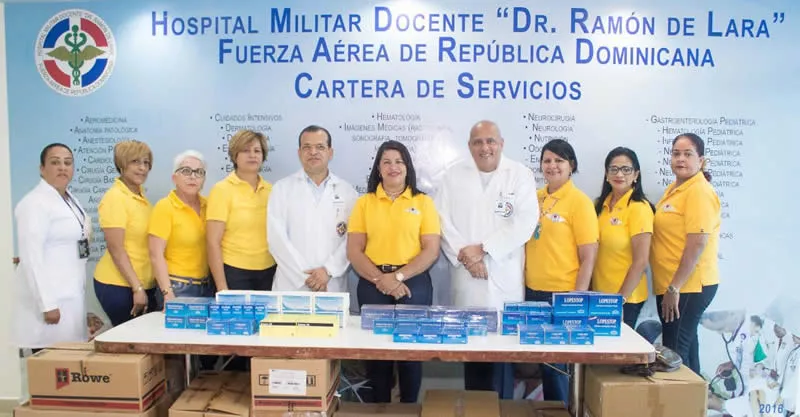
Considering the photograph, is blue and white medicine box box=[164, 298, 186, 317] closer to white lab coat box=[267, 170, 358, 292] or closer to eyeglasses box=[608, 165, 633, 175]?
white lab coat box=[267, 170, 358, 292]

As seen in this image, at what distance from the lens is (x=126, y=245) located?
324 centimetres

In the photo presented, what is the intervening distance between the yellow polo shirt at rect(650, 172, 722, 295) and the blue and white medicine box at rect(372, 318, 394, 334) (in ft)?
6.01

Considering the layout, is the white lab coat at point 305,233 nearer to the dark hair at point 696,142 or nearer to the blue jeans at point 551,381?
the blue jeans at point 551,381

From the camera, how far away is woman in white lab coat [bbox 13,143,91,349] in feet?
10.1

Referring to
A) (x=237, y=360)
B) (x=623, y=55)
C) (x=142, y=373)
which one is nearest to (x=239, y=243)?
(x=237, y=360)

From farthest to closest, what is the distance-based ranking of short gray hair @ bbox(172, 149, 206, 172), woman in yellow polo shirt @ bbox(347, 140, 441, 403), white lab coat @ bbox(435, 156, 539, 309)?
short gray hair @ bbox(172, 149, 206, 172), white lab coat @ bbox(435, 156, 539, 309), woman in yellow polo shirt @ bbox(347, 140, 441, 403)

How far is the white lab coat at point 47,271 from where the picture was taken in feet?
10.0

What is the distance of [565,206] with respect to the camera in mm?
3172

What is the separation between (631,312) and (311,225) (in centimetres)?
201

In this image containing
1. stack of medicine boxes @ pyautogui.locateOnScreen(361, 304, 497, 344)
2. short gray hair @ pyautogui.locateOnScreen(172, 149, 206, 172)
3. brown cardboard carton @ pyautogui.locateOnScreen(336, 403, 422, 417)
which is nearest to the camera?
stack of medicine boxes @ pyautogui.locateOnScreen(361, 304, 497, 344)

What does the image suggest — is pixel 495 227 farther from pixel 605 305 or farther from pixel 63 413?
pixel 63 413

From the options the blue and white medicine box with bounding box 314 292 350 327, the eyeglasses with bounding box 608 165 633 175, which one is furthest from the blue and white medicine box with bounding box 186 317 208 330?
the eyeglasses with bounding box 608 165 633 175

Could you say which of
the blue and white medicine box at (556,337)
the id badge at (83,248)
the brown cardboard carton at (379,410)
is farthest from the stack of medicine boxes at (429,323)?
the id badge at (83,248)

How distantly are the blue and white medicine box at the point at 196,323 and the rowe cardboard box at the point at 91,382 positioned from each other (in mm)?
217
